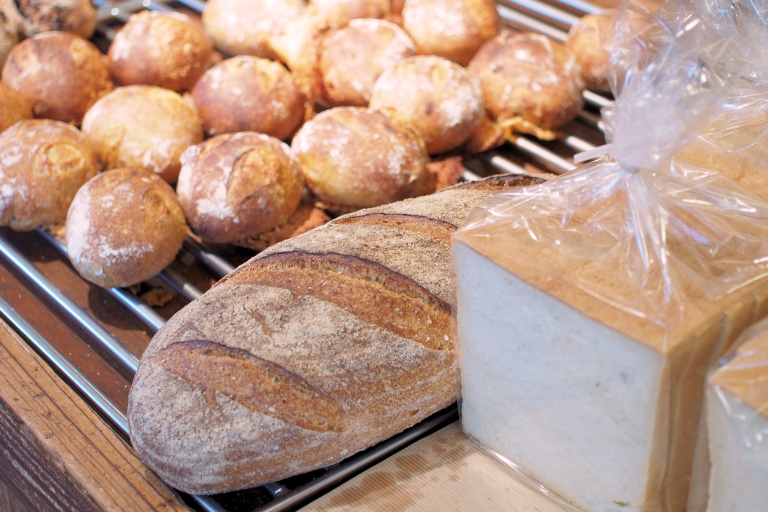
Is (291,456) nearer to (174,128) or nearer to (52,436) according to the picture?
(52,436)

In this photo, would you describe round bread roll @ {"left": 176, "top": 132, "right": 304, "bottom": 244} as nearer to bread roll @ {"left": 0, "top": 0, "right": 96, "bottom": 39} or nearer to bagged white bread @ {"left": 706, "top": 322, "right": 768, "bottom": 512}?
bread roll @ {"left": 0, "top": 0, "right": 96, "bottom": 39}

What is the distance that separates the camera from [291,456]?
0.94m

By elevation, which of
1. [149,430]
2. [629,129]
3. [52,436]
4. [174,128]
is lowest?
[52,436]

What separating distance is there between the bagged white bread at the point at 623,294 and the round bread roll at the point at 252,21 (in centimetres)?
134

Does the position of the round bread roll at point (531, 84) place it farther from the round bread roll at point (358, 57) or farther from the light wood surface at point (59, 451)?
the light wood surface at point (59, 451)

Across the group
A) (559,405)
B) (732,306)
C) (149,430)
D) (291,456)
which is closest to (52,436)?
(149,430)

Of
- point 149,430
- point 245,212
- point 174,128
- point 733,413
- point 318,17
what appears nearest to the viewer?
point 733,413

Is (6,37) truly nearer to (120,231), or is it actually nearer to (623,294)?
(120,231)

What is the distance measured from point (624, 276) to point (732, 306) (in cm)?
12

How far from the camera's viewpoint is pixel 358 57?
1.82 meters

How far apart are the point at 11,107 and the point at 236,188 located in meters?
0.73

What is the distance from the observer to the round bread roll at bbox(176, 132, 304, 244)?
1438mm

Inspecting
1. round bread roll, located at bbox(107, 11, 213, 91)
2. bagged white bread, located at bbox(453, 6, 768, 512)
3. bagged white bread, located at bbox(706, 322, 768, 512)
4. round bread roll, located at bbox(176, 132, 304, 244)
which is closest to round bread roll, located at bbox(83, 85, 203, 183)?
round bread roll, located at bbox(176, 132, 304, 244)

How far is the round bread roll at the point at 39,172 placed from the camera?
146 centimetres
